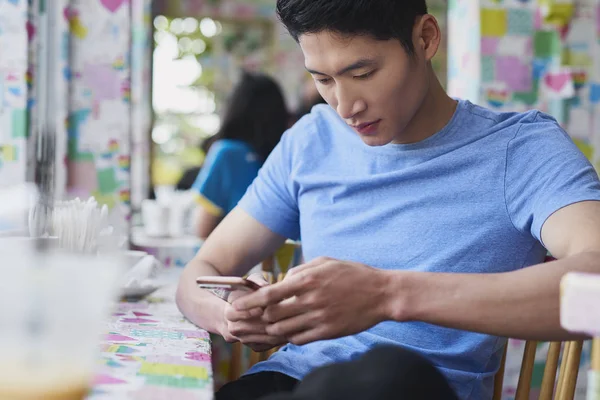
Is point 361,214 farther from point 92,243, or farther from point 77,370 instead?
point 77,370

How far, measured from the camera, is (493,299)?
1015 mm

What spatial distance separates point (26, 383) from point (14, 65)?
1524 mm

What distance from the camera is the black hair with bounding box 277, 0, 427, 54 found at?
4.10 ft

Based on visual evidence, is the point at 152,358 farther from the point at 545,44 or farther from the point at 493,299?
the point at 545,44

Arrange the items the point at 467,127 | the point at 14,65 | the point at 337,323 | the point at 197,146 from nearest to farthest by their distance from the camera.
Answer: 1. the point at 337,323
2. the point at 467,127
3. the point at 14,65
4. the point at 197,146

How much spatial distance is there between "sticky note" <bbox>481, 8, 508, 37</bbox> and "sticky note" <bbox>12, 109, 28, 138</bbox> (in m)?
1.78

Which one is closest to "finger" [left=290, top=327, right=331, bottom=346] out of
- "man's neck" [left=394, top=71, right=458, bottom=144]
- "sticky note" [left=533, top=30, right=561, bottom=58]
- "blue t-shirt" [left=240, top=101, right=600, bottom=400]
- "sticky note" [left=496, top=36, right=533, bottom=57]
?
"blue t-shirt" [left=240, top=101, right=600, bottom=400]

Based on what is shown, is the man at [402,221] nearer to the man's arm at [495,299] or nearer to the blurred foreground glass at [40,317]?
the man's arm at [495,299]

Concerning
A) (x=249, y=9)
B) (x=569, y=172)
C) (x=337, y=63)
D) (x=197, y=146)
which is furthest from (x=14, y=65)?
(x=249, y=9)

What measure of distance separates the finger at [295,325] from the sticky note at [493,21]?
2132 mm

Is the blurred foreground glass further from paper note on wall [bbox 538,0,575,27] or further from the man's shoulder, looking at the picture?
paper note on wall [bbox 538,0,575,27]

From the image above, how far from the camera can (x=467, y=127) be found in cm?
138

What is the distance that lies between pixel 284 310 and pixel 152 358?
0.20 metres

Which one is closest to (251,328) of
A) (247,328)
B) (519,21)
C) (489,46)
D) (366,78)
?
(247,328)
